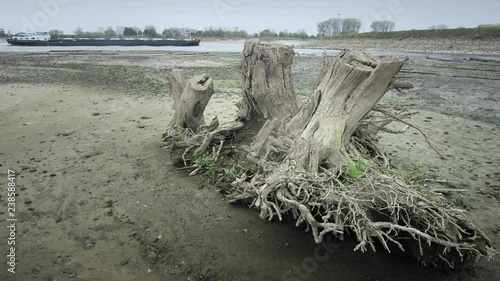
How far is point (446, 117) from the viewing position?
795 cm

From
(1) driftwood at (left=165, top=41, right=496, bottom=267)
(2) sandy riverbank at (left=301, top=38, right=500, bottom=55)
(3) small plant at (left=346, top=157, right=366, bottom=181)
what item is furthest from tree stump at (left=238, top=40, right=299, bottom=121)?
(2) sandy riverbank at (left=301, top=38, right=500, bottom=55)

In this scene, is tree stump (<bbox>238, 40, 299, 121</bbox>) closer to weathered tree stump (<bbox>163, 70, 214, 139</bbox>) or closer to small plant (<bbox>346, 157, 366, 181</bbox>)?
weathered tree stump (<bbox>163, 70, 214, 139</bbox>)

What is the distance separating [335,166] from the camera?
3.57 metres

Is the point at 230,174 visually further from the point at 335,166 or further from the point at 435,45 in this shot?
the point at 435,45

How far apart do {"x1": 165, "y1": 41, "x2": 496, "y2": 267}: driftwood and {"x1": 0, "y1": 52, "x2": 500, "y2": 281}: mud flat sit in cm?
33

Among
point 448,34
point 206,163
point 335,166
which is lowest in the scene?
point 206,163

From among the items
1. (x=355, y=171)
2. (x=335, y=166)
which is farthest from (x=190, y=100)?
(x=355, y=171)

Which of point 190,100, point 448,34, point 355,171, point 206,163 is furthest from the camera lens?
point 448,34

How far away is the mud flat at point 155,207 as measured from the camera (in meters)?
2.94

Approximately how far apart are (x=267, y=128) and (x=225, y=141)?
108 centimetres

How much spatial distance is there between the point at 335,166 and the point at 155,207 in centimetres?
225

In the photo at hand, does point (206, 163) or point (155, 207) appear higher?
point (206, 163)

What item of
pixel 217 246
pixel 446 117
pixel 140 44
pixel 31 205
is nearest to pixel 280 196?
pixel 217 246

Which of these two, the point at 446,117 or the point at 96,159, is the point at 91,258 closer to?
the point at 96,159
